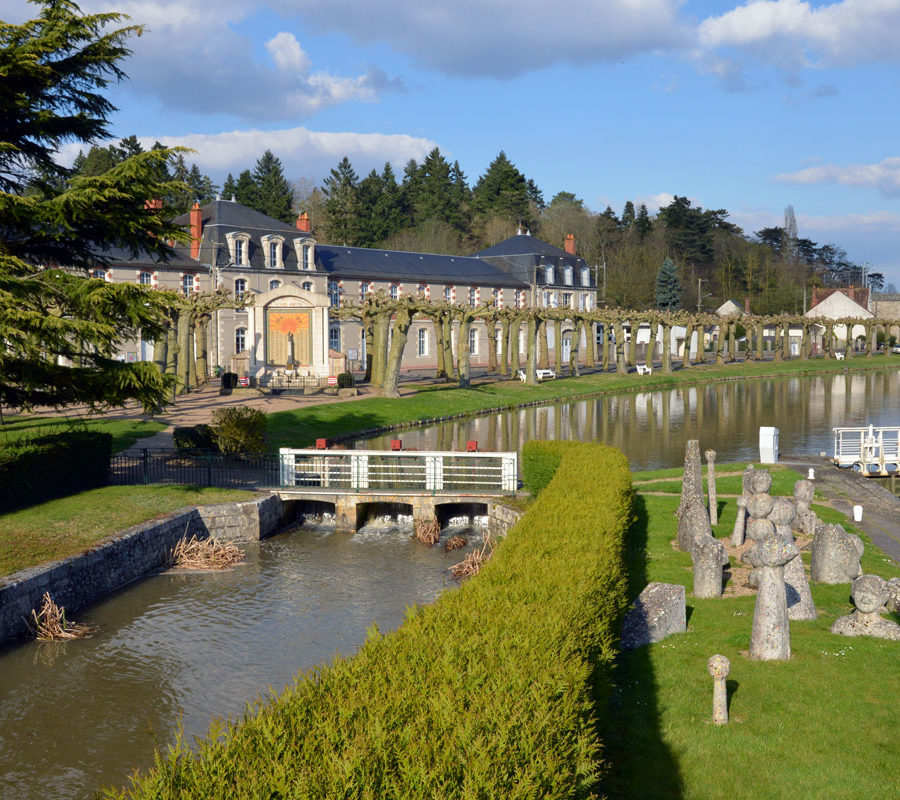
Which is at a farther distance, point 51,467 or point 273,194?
point 273,194

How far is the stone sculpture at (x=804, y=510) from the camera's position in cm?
1574

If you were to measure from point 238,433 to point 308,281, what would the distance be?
1639 inches

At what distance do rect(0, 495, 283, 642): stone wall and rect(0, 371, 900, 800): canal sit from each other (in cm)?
37

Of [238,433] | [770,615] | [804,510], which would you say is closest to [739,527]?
[804,510]

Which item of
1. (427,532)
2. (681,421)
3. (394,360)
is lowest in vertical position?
(427,532)

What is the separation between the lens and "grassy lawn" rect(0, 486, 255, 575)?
1677 cm

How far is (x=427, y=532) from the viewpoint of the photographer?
71.5 ft

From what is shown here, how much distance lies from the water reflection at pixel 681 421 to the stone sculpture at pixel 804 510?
512 inches

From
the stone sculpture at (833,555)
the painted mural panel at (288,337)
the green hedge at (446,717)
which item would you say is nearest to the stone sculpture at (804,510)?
the stone sculpture at (833,555)

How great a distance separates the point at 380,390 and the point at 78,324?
3324 cm

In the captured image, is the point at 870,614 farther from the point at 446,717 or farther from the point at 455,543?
the point at 455,543

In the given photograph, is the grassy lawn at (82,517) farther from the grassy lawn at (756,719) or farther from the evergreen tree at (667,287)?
the evergreen tree at (667,287)

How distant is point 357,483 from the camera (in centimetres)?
2314

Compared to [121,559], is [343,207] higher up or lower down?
higher up
